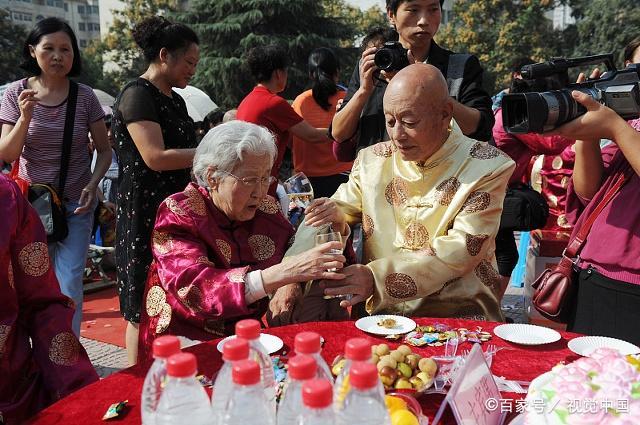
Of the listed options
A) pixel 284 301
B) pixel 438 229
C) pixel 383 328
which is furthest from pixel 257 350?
→ pixel 438 229

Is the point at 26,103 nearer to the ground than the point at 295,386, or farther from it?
farther from it

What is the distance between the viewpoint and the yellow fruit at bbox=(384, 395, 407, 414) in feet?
3.87

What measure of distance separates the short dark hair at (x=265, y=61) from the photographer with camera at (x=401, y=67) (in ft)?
3.43

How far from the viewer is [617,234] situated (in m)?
2.08

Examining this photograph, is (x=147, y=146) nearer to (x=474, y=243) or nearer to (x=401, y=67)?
(x=401, y=67)

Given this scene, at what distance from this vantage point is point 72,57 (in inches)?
145

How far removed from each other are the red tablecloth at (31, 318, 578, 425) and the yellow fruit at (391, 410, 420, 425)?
0.71 ft

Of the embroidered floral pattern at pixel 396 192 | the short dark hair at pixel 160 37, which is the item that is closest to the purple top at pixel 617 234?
the embroidered floral pattern at pixel 396 192

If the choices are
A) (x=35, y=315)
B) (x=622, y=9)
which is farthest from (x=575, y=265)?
(x=622, y=9)

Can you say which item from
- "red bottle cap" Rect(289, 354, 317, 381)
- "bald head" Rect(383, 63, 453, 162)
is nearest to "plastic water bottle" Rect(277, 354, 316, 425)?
"red bottle cap" Rect(289, 354, 317, 381)

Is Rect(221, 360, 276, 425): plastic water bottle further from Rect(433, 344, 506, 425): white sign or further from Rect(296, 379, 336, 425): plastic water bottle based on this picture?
Rect(433, 344, 506, 425): white sign

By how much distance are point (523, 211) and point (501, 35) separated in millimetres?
25415

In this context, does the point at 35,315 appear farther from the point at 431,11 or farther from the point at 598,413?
the point at 431,11

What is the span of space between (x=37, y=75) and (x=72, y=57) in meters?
0.26
